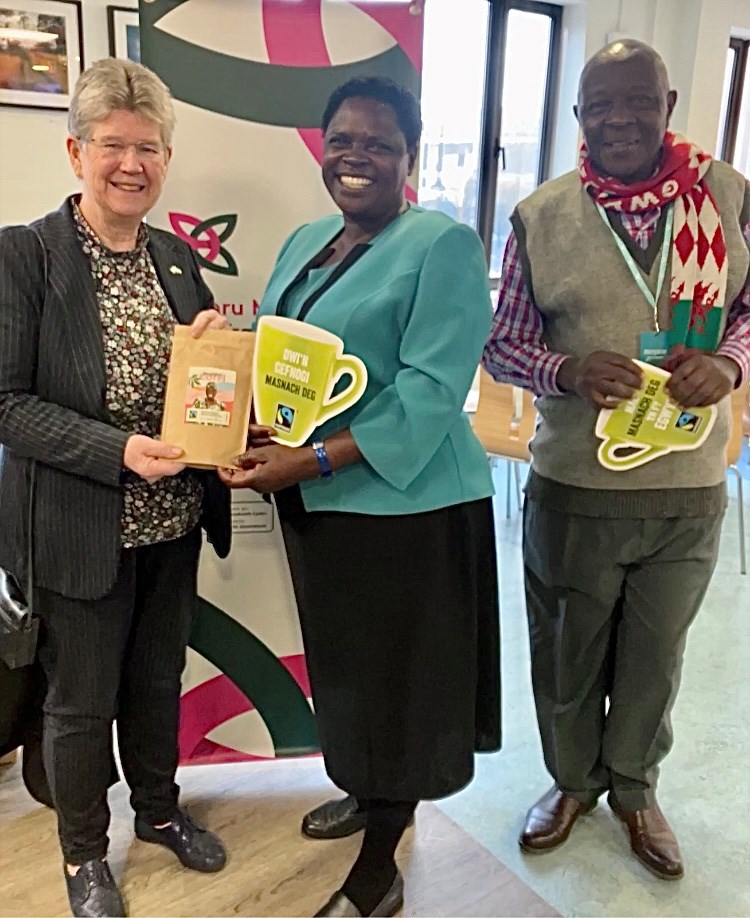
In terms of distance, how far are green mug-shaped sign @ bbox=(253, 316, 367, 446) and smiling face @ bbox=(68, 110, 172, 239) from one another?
0.28 metres

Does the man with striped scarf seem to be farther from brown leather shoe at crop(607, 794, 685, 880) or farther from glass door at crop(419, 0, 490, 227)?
glass door at crop(419, 0, 490, 227)

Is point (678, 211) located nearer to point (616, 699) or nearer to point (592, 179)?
point (592, 179)

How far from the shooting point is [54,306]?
133cm

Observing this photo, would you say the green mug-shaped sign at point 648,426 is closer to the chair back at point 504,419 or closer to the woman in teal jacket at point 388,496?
the woman in teal jacket at point 388,496

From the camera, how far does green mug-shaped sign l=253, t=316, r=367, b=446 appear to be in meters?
1.30

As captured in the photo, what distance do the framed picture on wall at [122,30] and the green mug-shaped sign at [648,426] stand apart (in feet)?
7.34

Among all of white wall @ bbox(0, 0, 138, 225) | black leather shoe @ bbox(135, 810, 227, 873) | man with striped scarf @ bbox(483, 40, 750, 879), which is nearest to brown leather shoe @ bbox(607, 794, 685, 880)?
man with striped scarf @ bbox(483, 40, 750, 879)

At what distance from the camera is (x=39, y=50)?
276 centimetres

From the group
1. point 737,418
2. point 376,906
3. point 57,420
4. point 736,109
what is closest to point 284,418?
point 57,420

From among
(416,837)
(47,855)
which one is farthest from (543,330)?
(47,855)

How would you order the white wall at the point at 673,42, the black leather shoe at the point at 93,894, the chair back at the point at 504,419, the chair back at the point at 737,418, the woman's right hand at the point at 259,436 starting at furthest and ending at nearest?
the white wall at the point at 673,42 < the chair back at the point at 504,419 < the chair back at the point at 737,418 < the black leather shoe at the point at 93,894 < the woman's right hand at the point at 259,436

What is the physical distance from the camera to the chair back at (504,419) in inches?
135

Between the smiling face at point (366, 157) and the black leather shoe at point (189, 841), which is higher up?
the smiling face at point (366, 157)

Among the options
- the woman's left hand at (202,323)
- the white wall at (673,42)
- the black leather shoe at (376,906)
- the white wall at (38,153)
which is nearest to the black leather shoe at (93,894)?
the black leather shoe at (376,906)
